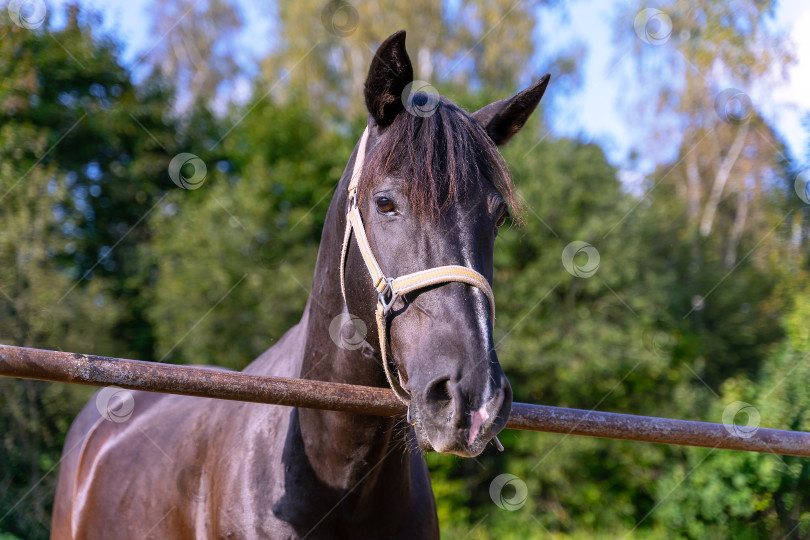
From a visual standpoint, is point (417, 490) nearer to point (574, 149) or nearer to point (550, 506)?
point (550, 506)

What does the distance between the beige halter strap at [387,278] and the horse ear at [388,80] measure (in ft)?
0.58

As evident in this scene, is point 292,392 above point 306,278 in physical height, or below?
above

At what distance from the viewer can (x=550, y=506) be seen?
9.79 metres

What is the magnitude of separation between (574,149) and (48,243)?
26.3 feet

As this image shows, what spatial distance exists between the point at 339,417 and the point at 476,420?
729 mm

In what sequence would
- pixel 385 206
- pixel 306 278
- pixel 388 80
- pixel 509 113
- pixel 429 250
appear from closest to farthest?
1. pixel 429 250
2. pixel 385 206
3. pixel 388 80
4. pixel 509 113
5. pixel 306 278

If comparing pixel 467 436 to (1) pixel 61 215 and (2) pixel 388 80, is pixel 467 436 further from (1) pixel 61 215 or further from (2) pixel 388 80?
(1) pixel 61 215

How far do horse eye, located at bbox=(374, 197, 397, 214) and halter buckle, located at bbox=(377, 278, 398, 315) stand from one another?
23 centimetres

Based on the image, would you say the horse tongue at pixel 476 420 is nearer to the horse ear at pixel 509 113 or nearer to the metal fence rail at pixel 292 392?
the metal fence rail at pixel 292 392

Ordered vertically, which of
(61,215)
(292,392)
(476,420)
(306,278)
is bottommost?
(306,278)

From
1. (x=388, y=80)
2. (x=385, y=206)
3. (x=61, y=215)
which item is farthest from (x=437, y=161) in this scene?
(x=61, y=215)

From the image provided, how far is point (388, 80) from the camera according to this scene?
2.34m

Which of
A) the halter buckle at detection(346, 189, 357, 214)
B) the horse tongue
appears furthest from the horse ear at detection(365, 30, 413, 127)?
the horse tongue

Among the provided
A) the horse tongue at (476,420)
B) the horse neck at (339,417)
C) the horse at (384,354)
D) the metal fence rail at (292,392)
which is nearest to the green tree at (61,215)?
the horse at (384,354)
